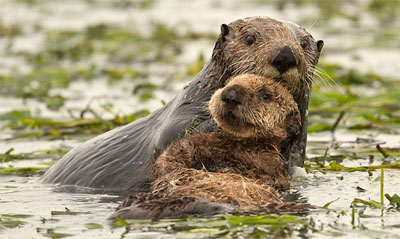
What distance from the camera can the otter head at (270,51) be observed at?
5832 mm

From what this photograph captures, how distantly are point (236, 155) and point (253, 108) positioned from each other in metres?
0.36

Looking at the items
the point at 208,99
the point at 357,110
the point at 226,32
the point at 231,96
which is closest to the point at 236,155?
the point at 231,96

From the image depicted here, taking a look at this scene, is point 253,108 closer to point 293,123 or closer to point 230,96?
point 230,96

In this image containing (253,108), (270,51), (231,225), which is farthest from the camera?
(270,51)

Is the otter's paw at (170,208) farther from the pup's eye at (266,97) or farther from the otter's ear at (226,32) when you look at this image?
the otter's ear at (226,32)

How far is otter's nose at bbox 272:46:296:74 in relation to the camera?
574cm

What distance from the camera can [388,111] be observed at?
973 cm

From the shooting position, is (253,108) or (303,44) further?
(303,44)

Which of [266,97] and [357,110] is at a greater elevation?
[357,110]

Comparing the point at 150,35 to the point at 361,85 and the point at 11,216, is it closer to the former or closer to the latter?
the point at 361,85

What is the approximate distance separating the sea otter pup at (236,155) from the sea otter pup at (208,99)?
22 centimetres

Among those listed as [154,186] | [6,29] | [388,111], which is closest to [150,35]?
[6,29]

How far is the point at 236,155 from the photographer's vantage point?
18.6ft

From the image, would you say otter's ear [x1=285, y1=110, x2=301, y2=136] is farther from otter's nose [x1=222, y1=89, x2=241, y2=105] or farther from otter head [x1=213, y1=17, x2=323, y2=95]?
otter's nose [x1=222, y1=89, x2=241, y2=105]
